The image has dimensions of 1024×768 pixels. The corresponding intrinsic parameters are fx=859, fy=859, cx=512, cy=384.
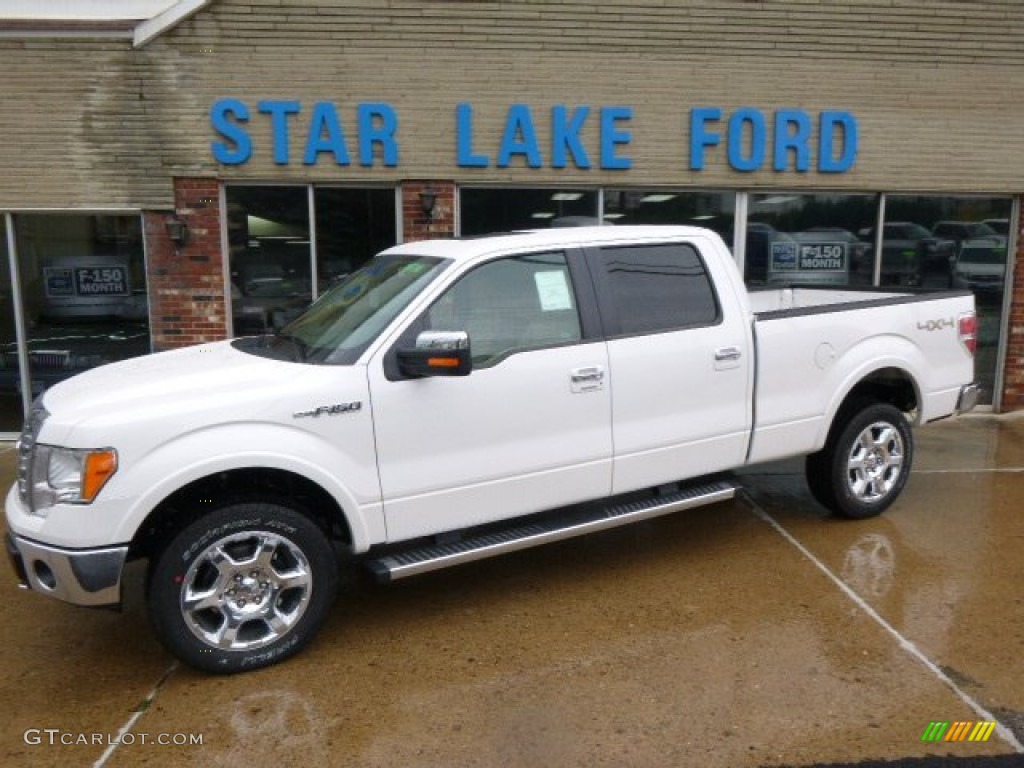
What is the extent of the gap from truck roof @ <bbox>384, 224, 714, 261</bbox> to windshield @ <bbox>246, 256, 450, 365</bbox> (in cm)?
11

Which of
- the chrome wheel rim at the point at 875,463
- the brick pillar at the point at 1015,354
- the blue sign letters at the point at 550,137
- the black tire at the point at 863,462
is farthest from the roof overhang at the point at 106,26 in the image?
the brick pillar at the point at 1015,354

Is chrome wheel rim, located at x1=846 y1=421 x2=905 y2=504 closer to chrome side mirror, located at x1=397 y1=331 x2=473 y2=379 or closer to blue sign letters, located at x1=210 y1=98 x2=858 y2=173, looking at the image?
chrome side mirror, located at x1=397 y1=331 x2=473 y2=379

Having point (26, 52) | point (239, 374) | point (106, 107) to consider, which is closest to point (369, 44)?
point (106, 107)

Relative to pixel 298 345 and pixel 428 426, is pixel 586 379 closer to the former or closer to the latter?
pixel 428 426

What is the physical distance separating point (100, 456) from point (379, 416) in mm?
1180

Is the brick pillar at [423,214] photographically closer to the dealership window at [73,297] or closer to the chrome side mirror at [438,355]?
the dealership window at [73,297]

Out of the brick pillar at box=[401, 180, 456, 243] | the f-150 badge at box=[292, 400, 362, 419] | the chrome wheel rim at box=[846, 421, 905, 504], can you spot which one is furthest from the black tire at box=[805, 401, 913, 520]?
the brick pillar at box=[401, 180, 456, 243]

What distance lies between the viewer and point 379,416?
3996 mm

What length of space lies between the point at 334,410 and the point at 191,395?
0.62 m

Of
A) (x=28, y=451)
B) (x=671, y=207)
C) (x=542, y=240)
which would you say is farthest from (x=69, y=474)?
(x=671, y=207)

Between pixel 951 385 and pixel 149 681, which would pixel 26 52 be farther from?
pixel 951 385

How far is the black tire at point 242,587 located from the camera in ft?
12.0

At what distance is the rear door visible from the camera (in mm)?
4660

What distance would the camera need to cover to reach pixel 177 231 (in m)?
8.23
